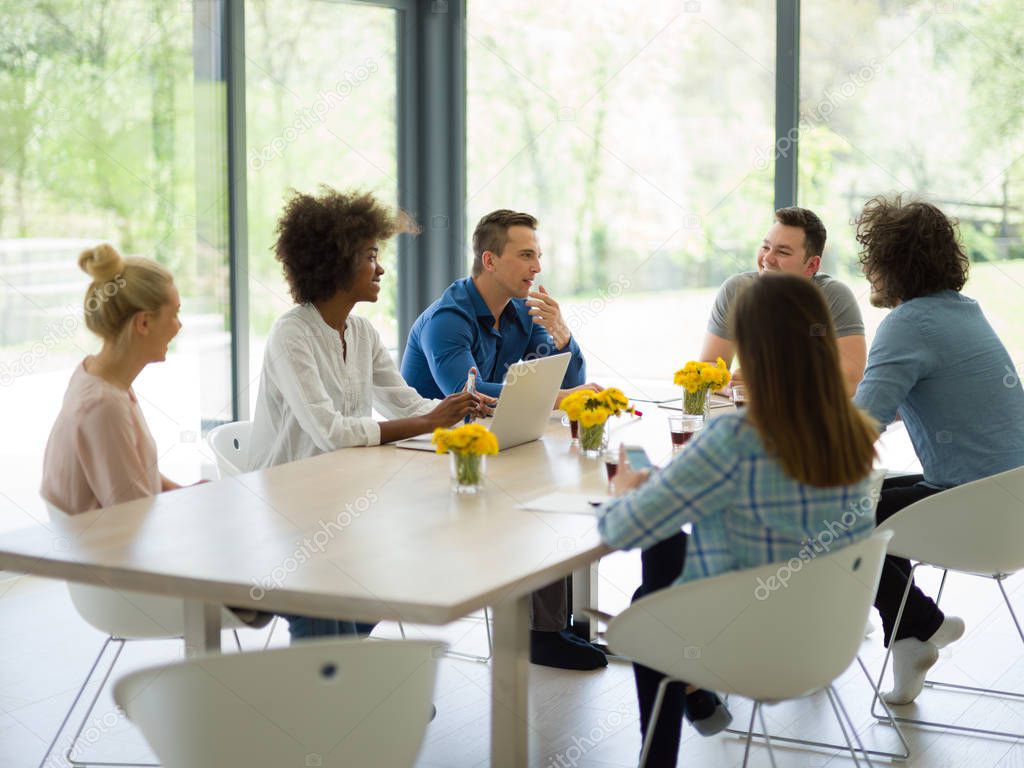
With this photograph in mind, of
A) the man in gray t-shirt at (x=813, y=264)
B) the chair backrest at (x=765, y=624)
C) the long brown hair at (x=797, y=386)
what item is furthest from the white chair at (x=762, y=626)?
the man in gray t-shirt at (x=813, y=264)

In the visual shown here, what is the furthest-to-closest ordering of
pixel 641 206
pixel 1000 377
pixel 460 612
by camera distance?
pixel 641 206 → pixel 1000 377 → pixel 460 612

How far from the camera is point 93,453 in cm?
247

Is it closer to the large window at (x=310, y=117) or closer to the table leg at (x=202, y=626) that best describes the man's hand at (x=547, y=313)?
the large window at (x=310, y=117)

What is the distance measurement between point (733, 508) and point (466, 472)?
0.73 m

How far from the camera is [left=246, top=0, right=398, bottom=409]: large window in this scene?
17.3ft

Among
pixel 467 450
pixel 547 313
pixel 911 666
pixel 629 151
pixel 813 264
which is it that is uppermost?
pixel 629 151

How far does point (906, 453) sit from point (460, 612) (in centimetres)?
403

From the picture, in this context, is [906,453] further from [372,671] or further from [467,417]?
[372,671]

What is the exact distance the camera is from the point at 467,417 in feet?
11.1

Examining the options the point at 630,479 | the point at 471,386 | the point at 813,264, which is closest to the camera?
the point at 630,479

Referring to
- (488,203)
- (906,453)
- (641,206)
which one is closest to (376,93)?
(488,203)

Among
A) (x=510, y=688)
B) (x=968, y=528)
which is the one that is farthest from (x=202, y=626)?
(x=968, y=528)

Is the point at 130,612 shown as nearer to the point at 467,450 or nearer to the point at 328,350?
the point at 467,450

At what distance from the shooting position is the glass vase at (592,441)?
3061mm
